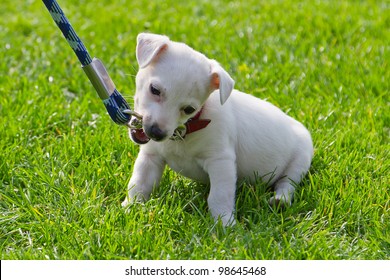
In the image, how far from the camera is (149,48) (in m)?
3.98

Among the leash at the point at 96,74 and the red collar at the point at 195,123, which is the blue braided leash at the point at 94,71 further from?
the red collar at the point at 195,123

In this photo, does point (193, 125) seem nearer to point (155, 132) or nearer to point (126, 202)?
point (155, 132)

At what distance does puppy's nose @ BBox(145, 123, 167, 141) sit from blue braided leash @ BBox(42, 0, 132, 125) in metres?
0.28

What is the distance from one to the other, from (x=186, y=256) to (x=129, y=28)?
15.0 ft

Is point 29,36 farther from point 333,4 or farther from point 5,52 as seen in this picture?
point 333,4

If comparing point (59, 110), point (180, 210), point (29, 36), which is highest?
point (180, 210)

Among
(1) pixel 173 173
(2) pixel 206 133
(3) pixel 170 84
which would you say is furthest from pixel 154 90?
(1) pixel 173 173

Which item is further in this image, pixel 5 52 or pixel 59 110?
pixel 5 52

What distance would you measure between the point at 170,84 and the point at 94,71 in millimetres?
518

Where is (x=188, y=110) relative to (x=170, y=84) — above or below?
below

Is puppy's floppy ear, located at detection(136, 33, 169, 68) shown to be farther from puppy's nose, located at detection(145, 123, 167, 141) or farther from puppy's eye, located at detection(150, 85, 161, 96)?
puppy's nose, located at detection(145, 123, 167, 141)

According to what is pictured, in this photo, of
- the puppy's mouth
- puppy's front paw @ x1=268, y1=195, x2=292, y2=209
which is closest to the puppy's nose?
the puppy's mouth

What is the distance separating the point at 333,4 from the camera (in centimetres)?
859
